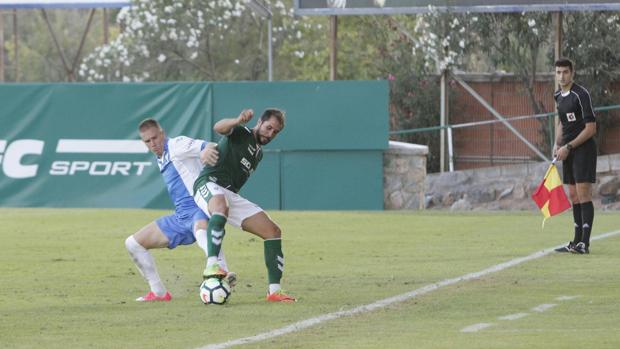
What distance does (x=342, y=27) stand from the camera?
42.6 metres

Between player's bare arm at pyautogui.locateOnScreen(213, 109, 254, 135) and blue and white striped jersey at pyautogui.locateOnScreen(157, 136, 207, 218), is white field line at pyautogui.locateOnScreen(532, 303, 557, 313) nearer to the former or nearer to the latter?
player's bare arm at pyautogui.locateOnScreen(213, 109, 254, 135)

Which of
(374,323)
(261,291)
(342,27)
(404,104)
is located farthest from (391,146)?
(342,27)

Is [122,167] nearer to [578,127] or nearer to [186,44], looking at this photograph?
[578,127]

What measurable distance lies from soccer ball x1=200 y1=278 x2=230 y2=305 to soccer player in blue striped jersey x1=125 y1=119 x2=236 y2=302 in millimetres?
585

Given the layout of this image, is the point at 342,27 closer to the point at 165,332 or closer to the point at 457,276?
the point at 457,276

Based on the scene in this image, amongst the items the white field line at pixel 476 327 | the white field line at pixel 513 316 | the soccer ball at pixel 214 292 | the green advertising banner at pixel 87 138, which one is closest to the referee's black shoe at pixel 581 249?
the white field line at pixel 513 316

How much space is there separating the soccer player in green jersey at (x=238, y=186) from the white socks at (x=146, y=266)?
661 millimetres

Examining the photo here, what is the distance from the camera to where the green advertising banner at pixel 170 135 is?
2388cm

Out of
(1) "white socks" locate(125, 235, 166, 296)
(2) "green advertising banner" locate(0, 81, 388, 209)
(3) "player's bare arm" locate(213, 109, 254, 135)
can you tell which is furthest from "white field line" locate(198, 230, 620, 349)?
(2) "green advertising banner" locate(0, 81, 388, 209)

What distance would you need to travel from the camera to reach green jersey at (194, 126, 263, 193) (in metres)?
11.0

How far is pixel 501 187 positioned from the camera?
26953 mm

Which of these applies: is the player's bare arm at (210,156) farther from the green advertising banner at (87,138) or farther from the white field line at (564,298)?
the green advertising banner at (87,138)

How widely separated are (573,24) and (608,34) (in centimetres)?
83

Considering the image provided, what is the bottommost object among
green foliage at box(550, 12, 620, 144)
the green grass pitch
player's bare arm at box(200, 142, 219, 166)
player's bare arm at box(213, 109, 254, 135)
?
the green grass pitch
